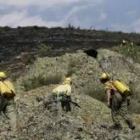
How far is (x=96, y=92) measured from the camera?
2936cm

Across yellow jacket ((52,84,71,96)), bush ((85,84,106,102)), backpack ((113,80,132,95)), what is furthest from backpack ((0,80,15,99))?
bush ((85,84,106,102))

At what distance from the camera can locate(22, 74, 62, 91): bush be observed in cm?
3069

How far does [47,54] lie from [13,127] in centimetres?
1433

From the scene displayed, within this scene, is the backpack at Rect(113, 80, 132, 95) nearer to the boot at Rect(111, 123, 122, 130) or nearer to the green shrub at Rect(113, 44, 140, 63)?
the boot at Rect(111, 123, 122, 130)

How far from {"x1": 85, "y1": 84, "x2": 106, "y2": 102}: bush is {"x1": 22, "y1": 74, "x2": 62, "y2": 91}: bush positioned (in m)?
1.85

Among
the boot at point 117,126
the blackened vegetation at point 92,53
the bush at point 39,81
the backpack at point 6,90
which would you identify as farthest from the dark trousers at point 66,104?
the blackened vegetation at point 92,53

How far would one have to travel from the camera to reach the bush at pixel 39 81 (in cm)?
3069

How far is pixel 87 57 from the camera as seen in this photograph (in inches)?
1326

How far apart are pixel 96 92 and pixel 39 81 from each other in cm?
304

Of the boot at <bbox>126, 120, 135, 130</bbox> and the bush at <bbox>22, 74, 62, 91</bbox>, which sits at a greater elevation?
the bush at <bbox>22, 74, 62, 91</bbox>

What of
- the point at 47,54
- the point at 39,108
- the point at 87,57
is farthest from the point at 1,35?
the point at 39,108

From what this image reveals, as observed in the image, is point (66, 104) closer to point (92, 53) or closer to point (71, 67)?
point (71, 67)

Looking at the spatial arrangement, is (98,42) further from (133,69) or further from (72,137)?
(72,137)

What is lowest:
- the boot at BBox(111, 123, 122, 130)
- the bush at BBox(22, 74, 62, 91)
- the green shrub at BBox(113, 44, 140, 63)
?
the boot at BBox(111, 123, 122, 130)
